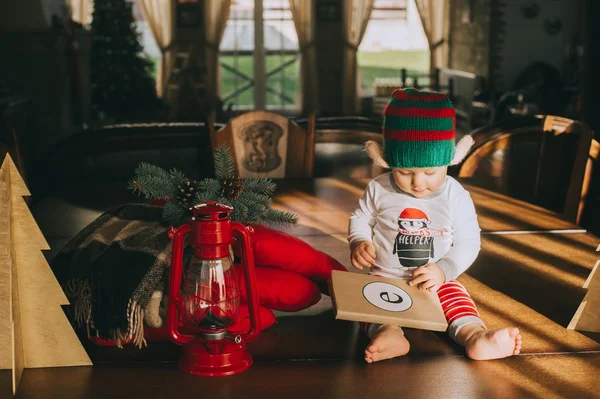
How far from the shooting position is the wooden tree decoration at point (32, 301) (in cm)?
114

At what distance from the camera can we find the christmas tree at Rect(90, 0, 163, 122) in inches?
364

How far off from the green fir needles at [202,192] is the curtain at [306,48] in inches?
363

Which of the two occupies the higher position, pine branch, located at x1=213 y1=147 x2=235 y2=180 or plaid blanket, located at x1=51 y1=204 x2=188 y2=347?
pine branch, located at x1=213 y1=147 x2=235 y2=180

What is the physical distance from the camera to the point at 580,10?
949 centimetres

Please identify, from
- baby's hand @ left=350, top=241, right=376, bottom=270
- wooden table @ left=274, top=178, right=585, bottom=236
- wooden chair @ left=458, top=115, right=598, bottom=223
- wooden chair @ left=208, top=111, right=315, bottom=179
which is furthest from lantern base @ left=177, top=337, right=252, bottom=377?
wooden chair @ left=208, top=111, right=315, bottom=179

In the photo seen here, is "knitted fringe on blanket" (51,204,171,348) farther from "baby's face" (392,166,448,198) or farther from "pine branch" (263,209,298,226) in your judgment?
"baby's face" (392,166,448,198)

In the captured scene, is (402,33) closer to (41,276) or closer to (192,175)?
(192,175)

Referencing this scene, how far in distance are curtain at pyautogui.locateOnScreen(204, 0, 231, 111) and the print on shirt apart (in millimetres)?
9243

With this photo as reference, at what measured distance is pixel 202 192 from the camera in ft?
4.35

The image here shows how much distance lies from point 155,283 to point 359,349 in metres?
0.33

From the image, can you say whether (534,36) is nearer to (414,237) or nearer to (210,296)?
(414,237)

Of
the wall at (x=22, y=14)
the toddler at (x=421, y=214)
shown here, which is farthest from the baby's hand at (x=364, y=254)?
the wall at (x=22, y=14)

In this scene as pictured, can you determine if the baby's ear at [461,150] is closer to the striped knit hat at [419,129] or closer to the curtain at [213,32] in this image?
the striped knit hat at [419,129]

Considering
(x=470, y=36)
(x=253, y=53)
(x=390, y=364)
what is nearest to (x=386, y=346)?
(x=390, y=364)
